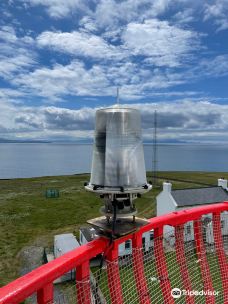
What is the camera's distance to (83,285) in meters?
2.96

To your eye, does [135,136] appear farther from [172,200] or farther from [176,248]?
[172,200]

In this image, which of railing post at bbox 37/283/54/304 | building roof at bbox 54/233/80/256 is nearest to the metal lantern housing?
railing post at bbox 37/283/54/304

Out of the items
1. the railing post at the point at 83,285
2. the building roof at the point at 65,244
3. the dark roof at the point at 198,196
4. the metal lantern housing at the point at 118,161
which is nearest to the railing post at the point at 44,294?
the railing post at the point at 83,285

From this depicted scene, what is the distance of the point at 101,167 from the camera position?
3266 mm

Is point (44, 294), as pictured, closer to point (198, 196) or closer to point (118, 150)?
point (118, 150)

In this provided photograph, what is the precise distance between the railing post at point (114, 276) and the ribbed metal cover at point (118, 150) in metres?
0.71

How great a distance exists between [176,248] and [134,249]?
3.17 feet

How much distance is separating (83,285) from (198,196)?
81.5ft

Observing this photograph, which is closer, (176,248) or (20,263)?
(176,248)

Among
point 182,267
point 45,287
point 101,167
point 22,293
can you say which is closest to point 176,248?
point 182,267

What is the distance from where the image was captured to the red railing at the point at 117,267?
96.8 inches

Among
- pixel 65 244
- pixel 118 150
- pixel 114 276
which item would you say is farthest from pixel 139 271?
pixel 65 244

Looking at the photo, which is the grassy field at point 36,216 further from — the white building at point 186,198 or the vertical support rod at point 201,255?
the vertical support rod at point 201,255

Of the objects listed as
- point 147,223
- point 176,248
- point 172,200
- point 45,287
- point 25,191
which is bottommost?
point 25,191
